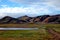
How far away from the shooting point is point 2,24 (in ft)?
143

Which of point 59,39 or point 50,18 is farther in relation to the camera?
point 50,18

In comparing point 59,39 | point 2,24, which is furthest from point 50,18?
point 59,39

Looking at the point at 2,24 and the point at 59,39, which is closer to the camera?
the point at 59,39

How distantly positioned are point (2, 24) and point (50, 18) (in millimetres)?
12299

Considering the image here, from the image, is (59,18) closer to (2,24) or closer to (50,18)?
(50,18)

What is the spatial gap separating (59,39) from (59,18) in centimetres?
2458

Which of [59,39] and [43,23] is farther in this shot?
[43,23]

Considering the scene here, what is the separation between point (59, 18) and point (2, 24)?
1397 cm

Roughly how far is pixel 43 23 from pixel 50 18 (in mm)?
3379

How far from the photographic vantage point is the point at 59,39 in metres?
19.2

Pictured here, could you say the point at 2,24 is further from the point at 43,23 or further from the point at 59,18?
the point at 59,18

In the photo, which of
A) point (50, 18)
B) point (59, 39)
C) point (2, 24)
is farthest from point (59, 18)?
point (59, 39)

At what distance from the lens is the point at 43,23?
43.5 meters

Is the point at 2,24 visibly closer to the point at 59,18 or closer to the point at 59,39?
the point at 59,18
